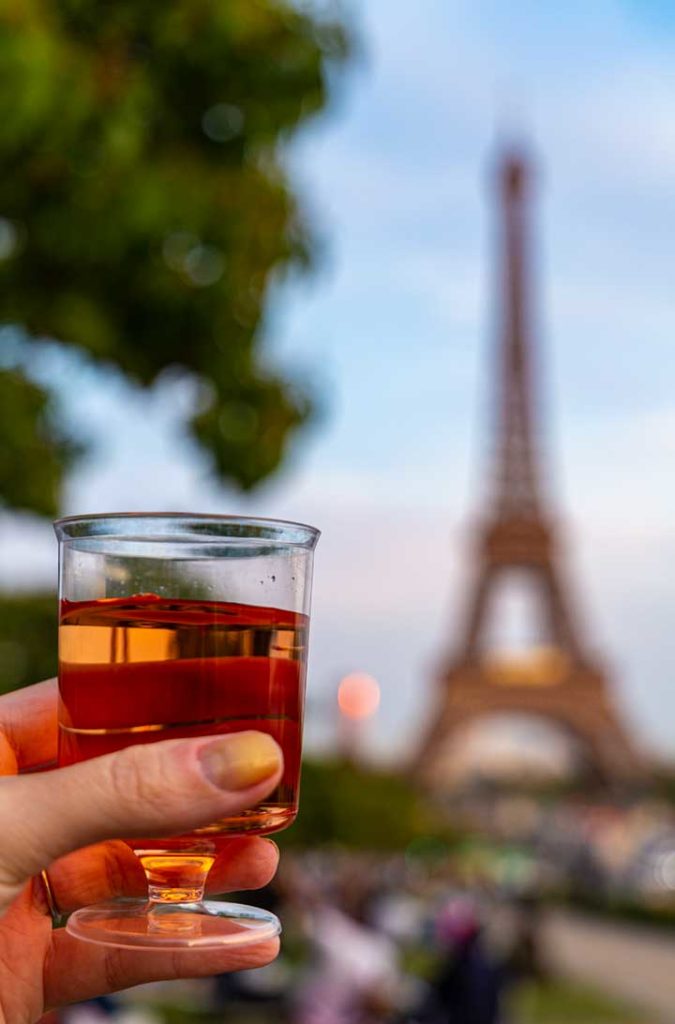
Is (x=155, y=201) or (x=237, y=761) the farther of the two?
(x=155, y=201)

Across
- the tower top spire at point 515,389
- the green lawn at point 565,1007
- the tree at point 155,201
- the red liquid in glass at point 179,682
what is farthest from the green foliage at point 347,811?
the tower top spire at point 515,389

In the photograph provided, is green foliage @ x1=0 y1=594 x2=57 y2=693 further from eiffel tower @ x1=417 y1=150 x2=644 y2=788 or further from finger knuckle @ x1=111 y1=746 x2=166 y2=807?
eiffel tower @ x1=417 y1=150 x2=644 y2=788

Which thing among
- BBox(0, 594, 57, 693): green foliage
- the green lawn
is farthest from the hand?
the green lawn

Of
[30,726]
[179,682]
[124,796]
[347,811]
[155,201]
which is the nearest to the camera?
[124,796]

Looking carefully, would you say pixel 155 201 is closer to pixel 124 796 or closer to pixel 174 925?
pixel 174 925

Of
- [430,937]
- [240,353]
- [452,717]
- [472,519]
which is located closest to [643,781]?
[452,717]

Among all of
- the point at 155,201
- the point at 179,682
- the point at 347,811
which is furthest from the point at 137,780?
the point at 347,811

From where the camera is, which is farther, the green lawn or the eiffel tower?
the eiffel tower

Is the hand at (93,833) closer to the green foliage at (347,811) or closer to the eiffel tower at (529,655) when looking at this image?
the green foliage at (347,811)
